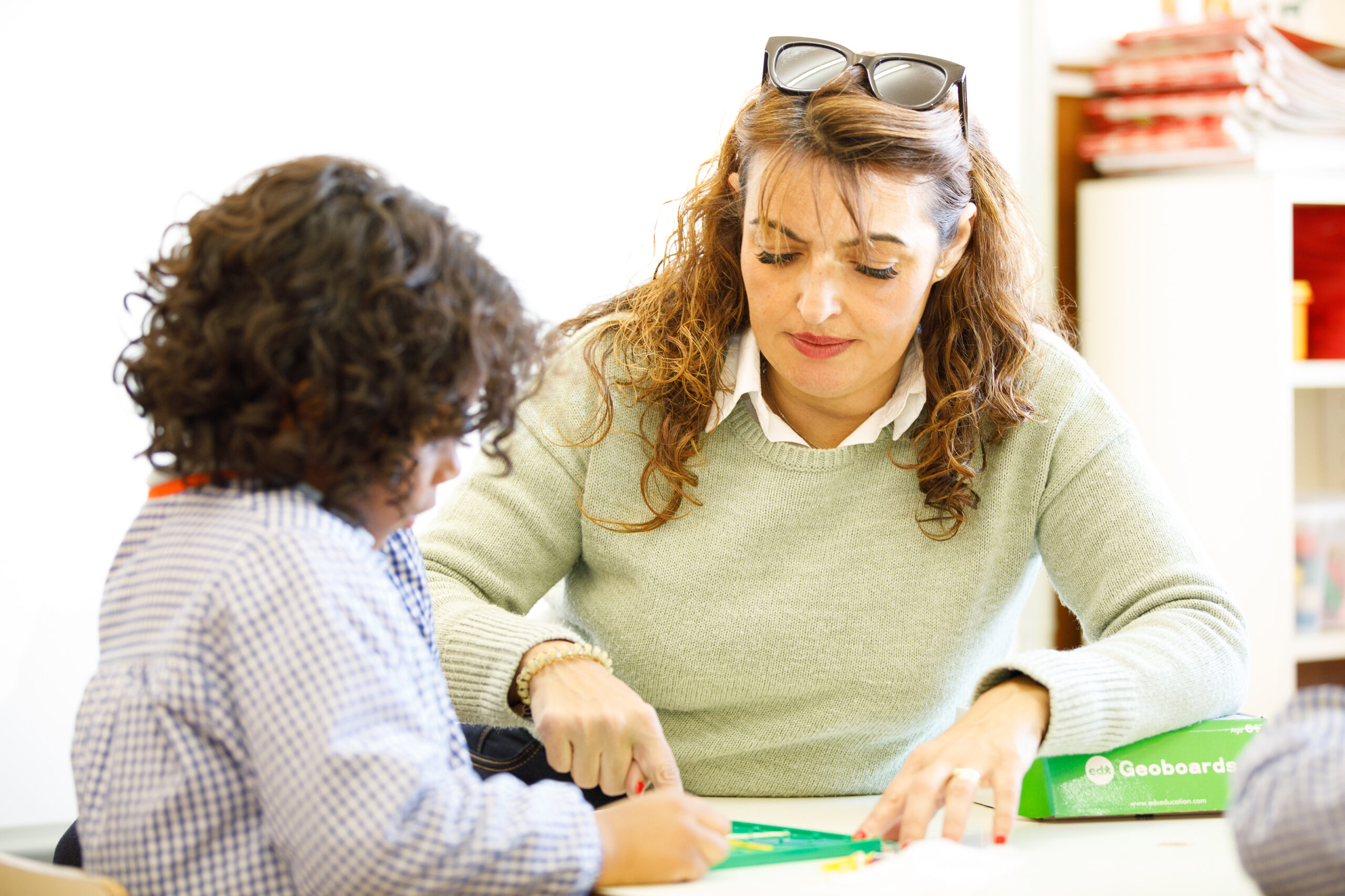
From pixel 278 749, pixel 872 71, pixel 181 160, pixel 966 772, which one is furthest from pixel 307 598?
pixel 181 160

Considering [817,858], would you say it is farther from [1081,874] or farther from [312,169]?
[312,169]

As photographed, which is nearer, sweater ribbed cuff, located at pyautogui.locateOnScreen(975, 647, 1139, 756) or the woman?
sweater ribbed cuff, located at pyautogui.locateOnScreen(975, 647, 1139, 756)

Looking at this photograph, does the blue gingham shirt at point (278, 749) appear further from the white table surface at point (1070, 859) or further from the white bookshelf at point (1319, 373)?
the white bookshelf at point (1319, 373)

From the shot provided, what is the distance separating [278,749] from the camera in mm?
735

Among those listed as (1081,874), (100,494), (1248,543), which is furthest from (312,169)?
(1248,543)

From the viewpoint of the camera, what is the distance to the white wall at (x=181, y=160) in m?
1.70

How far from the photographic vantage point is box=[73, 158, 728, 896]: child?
74cm

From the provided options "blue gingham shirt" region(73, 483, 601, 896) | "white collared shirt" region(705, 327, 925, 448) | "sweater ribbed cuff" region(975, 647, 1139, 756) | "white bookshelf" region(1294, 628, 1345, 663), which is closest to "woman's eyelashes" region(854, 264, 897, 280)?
"white collared shirt" region(705, 327, 925, 448)

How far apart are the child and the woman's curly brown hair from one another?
1.43ft

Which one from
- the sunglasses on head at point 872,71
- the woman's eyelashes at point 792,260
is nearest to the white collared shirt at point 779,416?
the woman's eyelashes at point 792,260

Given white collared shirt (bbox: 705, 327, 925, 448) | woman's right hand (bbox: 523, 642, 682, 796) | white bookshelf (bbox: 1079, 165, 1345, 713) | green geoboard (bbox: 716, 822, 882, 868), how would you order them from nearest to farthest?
green geoboard (bbox: 716, 822, 882, 868) < woman's right hand (bbox: 523, 642, 682, 796) < white collared shirt (bbox: 705, 327, 925, 448) < white bookshelf (bbox: 1079, 165, 1345, 713)

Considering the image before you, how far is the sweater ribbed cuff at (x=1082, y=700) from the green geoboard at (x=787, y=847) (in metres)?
0.19

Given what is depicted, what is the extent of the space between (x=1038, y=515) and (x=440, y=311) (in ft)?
2.37

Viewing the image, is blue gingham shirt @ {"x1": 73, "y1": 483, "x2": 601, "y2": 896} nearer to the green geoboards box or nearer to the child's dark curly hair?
the child's dark curly hair
